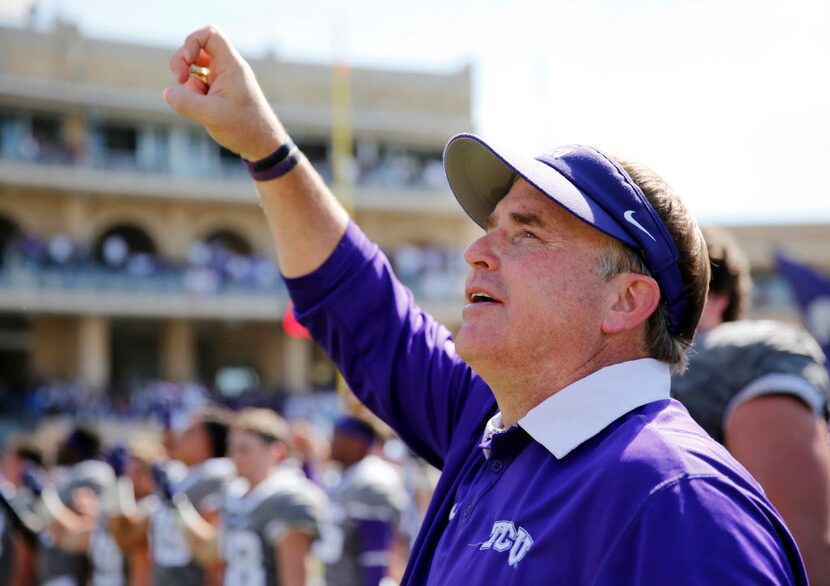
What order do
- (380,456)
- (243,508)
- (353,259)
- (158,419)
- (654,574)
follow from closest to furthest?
(654,574), (353,259), (243,508), (380,456), (158,419)

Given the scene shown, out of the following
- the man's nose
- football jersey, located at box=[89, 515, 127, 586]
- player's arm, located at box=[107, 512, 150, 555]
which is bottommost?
football jersey, located at box=[89, 515, 127, 586]

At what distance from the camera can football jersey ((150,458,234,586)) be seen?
219 inches

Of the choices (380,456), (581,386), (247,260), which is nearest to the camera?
(581,386)

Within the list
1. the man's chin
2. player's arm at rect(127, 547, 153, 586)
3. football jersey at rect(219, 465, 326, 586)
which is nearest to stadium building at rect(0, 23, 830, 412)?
player's arm at rect(127, 547, 153, 586)

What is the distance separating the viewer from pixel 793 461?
233cm

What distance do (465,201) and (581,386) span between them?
2.25 ft

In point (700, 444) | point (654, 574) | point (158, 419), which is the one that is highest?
point (700, 444)

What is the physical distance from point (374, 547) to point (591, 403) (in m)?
4.13

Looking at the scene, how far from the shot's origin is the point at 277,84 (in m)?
33.5

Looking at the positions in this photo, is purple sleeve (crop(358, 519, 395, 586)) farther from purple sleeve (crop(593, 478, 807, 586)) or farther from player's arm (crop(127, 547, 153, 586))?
purple sleeve (crop(593, 478, 807, 586))

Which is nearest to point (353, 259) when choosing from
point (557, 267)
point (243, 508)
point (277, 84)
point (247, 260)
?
point (557, 267)

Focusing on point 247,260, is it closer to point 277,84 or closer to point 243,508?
point 277,84

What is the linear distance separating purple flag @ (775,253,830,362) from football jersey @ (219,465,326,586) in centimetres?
281

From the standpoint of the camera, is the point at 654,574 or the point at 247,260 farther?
the point at 247,260
